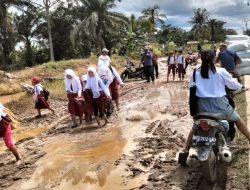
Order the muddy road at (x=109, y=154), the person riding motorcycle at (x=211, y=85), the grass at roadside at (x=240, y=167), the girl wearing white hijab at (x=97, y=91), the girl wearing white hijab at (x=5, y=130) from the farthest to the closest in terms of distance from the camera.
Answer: the girl wearing white hijab at (x=97, y=91), the girl wearing white hijab at (x=5, y=130), the muddy road at (x=109, y=154), the person riding motorcycle at (x=211, y=85), the grass at roadside at (x=240, y=167)

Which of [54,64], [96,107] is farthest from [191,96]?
[54,64]

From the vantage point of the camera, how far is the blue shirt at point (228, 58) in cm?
1259

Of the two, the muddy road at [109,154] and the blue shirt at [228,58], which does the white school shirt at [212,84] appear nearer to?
the muddy road at [109,154]

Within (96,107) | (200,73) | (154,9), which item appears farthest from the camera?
(154,9)

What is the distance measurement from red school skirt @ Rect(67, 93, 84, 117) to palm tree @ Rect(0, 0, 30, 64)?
897 inches

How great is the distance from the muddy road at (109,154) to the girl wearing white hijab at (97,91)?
485mm

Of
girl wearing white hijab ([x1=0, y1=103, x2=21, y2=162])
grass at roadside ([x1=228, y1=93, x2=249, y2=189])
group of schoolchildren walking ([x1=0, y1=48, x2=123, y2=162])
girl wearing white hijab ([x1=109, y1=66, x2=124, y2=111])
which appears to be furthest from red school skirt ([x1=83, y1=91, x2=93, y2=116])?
grass at roadside ([x1=228, y1=93, x2=249, y2=189])

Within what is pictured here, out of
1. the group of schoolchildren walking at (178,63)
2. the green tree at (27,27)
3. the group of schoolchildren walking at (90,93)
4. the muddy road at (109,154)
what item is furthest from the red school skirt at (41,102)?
the green tree at (27,27)

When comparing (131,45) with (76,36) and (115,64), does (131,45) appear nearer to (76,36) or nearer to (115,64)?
(76,36)

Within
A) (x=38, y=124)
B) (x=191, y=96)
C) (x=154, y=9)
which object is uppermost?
(x=154, y=9)

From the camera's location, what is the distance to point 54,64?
29.0m

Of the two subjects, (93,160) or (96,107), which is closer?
(93,160)

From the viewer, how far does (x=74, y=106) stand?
38.5 feet

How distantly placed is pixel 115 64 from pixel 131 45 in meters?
8.38
